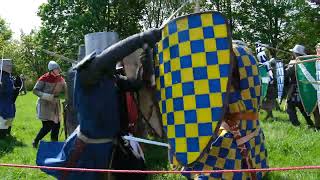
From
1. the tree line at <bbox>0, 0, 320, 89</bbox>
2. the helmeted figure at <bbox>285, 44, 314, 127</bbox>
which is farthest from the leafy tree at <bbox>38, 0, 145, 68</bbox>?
the helmeted figure at <bbox>285, 44, 314, 127</bbox>

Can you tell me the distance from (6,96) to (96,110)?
19.5 ft

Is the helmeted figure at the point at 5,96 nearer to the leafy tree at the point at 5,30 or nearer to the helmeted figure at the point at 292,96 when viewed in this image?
the helmeted figure at the point at 292,96

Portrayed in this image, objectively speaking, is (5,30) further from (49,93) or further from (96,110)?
(96,110)

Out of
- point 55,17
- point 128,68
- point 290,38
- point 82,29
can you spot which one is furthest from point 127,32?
point 128,68

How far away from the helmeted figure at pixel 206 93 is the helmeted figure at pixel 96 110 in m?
0.25

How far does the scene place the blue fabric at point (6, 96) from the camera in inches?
332

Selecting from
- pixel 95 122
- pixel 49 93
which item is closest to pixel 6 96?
pixel 49 93

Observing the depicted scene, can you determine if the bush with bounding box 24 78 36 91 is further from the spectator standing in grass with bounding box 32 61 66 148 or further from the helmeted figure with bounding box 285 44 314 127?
the helmeted figure with bounding box 285 44 314 127

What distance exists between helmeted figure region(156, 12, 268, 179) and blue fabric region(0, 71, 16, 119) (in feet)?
19.0

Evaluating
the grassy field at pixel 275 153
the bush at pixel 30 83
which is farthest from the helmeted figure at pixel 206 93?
the bush at pixel 30 83

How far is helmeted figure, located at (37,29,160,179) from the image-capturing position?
2902 mm

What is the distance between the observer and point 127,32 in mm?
30531

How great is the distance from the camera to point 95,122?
10.0 feet

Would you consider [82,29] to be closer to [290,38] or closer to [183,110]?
[290,38]
